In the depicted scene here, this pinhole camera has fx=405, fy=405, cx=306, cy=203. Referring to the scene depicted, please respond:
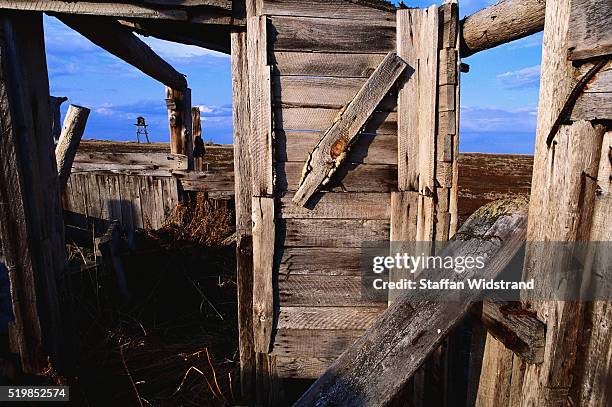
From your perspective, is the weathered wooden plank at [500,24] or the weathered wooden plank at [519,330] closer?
the weathered wooden plank at [519,330]

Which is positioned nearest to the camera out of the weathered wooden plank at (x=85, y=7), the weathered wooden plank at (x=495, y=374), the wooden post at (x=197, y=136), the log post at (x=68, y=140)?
the weathered wooden plank at (x=495, y=374)

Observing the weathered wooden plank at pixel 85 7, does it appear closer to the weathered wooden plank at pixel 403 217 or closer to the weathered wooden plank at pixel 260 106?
the weathered wooden plank at pixel 260 106

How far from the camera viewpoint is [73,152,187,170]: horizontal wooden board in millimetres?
6090

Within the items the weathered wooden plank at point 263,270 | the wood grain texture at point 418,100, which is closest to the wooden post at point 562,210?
the wood grain texture at point 418,100

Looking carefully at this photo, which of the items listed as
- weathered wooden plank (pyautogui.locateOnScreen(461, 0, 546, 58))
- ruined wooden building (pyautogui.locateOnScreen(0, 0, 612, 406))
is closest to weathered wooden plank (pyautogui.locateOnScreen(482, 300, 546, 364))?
ruined wooden building (pyautogui.locateOnScreen(0, 0, 612, 406))

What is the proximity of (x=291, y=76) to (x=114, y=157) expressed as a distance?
4.69 metres

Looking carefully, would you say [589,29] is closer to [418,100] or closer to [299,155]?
[418,100]

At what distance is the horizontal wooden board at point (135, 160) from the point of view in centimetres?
609

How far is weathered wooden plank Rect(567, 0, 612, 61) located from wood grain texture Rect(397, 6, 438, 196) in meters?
1.42

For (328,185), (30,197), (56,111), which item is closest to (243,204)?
(328,185)

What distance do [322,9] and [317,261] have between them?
1687 millimetres

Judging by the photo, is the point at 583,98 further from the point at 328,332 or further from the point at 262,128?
the point at 328,332

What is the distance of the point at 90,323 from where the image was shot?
4023 millimetres

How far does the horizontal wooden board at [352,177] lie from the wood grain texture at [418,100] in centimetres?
9
